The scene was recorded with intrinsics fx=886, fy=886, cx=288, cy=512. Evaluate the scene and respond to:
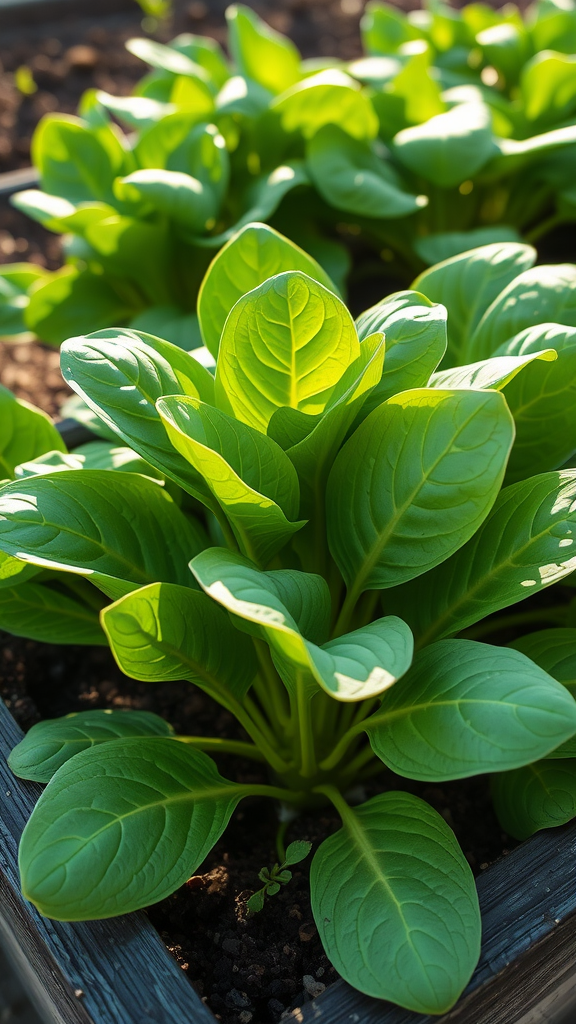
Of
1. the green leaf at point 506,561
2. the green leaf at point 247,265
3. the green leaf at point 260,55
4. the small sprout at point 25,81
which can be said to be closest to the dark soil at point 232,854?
the green leaf at point 506,561

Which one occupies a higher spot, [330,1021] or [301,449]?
[301,449]

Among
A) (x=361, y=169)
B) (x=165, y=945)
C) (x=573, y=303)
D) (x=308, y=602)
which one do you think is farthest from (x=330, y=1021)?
(x=361, y=169)

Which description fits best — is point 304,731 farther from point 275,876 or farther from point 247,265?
point 247,265

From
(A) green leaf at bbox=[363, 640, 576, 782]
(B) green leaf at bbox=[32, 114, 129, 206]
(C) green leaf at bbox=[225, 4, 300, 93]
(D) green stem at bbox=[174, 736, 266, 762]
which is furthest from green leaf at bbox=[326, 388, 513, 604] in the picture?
(C) green leaf at bbox=[225, 4, 300, 93]

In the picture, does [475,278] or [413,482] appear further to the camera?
[475,278]

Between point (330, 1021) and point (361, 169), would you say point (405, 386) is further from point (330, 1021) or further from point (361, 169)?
point (361, 169)

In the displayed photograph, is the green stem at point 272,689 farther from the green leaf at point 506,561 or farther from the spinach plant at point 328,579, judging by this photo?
the green leaf at point 506,561

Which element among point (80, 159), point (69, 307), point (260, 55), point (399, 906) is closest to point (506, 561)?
point (399, 906)
